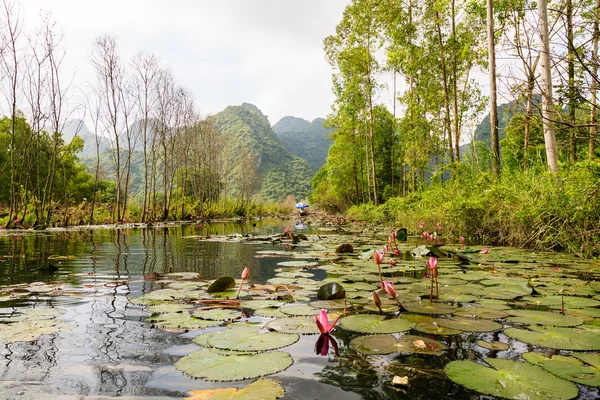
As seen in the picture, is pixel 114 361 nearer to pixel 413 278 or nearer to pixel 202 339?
pixel 202 339

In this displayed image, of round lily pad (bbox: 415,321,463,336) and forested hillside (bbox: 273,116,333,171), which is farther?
forested hillside (bbox: 273,116,333,171)

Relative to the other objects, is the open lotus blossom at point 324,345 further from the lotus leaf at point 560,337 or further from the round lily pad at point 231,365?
the lotus leaf at point 560,337

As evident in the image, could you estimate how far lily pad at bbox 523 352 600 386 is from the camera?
1.08 m

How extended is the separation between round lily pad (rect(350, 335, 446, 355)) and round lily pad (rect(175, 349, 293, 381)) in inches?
13.4

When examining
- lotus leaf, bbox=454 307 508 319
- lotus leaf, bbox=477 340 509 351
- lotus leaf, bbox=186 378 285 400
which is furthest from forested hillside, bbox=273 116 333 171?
lotus leaf, bbox=186 378 285 400

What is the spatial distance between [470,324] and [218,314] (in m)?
1.34

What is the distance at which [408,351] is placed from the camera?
132 centimetres

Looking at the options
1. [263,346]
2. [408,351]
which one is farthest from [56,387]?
[408,351]

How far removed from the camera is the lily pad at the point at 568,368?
108 cm

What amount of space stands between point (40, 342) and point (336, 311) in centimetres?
147

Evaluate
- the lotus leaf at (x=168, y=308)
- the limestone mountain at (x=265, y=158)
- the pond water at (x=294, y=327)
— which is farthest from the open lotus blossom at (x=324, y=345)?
the limestone mountain at (x=265, y=158)

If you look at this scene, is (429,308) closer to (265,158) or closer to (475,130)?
(475,130)

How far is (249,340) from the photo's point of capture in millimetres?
1440

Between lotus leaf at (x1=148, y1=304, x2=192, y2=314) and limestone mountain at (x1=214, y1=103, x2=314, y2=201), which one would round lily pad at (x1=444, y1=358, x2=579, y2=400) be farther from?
limestone mountain at (x1=214, y1=103, x2=314, y2=201)
